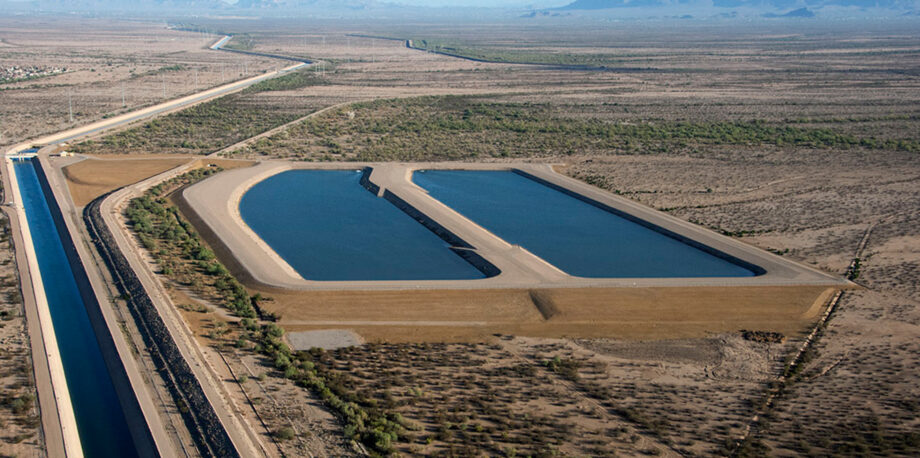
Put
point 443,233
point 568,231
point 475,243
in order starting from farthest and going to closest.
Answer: point 568,231 < point 443,233 < point 475,243

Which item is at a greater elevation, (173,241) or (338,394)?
(173,241)

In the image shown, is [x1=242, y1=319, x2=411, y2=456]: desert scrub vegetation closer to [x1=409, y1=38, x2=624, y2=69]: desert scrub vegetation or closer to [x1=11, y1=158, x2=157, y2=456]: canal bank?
Answer: [x1=11, y1=158, x2=157, y2=456]: canal bank

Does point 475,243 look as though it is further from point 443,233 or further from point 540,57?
point 540,57

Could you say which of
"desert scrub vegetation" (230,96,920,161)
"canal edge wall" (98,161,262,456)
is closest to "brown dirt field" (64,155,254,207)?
"canal edge wall" (98,161,262,456)

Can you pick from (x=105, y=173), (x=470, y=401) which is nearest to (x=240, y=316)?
(x=470, y=401)

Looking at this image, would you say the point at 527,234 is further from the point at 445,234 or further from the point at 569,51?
the point at 569,51

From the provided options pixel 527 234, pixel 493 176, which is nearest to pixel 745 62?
pixel 493 176
